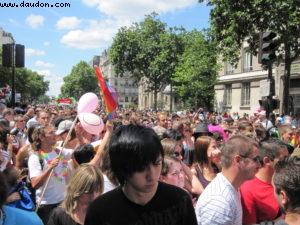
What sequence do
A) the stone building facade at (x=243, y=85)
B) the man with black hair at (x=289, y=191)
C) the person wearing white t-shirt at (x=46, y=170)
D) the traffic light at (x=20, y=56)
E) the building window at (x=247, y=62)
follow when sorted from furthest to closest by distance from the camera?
1. the building window at (x=247, y=62)
2. the stone building facade at (x=243, y=85)
3. the traffic light at (x=20, y=56)
4. the person wearing white t-shirt at (x=46, y=170)
5. the man with black hair at (x=289, y=191)

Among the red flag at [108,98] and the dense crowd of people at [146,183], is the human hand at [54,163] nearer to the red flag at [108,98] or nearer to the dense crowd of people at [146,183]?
the dense crowd of people at [146,183]

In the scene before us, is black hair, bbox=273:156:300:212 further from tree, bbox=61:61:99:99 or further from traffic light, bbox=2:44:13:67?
tree, bbox=61:61:99:99

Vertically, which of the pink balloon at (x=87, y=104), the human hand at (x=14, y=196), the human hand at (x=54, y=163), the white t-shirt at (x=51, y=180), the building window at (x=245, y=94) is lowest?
the white t-shirt at (x=51, y=180)

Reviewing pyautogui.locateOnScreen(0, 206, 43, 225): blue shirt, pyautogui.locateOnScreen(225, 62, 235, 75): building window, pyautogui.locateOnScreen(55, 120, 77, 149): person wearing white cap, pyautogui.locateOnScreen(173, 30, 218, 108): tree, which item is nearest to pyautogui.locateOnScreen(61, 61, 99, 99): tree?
pyautogui.locateOnScreen(225, 62, 235, 75): building window

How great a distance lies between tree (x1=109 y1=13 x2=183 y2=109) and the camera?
169 ft

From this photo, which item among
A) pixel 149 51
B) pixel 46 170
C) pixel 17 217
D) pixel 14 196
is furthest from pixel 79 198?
pixel 149 51

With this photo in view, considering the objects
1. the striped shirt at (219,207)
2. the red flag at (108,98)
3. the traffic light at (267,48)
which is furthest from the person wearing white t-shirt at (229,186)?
the traffic light at (267,48)

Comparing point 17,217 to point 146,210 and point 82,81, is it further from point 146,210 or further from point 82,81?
point 82,81

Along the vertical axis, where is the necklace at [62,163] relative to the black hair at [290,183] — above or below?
below

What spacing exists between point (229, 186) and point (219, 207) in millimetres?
270

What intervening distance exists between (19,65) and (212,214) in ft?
46.7

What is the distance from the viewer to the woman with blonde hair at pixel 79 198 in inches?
133

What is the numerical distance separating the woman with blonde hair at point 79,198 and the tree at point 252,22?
62.5 ft

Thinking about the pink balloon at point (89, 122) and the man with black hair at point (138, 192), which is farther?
the pink balloon at point (89, 122)
